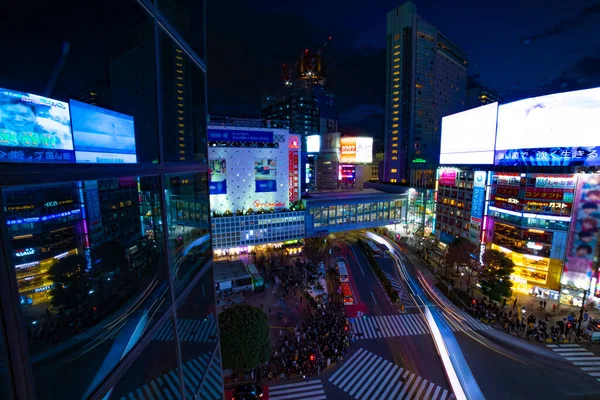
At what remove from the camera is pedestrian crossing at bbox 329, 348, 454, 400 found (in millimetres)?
15758

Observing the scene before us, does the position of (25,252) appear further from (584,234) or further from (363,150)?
(363,150)

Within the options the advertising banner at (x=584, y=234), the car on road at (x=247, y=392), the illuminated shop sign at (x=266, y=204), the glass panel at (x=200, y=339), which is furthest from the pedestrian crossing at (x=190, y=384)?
the illuminated shop sign at (x=266, y=204)

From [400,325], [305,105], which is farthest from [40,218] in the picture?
[305,105]

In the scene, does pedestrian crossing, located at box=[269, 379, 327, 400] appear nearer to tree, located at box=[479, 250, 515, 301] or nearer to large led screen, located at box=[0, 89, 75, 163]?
large led screen, located at box=[0, 89, 75, 163]

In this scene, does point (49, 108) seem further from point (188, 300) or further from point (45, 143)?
point (188, 300)

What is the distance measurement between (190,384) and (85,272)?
7.75ft

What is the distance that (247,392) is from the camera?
15.3 meters

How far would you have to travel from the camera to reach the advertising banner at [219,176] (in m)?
39.3

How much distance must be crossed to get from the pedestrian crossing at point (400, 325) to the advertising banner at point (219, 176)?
25522 millimetres

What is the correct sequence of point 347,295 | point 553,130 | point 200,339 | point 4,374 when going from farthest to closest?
point 553,130 → point 347,295 → point 200,339 → point 4,374

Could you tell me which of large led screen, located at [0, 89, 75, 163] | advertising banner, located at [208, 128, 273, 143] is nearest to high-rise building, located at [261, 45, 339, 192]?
advertising banner, located at [208, 128, 273, 143]

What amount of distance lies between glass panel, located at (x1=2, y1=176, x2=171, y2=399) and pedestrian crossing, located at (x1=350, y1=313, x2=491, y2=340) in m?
21.2

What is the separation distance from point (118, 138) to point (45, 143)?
706 mm

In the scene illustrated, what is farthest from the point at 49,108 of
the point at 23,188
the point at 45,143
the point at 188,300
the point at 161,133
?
the point at 188,300
